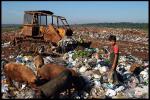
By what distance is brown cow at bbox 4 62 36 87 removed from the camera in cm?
834

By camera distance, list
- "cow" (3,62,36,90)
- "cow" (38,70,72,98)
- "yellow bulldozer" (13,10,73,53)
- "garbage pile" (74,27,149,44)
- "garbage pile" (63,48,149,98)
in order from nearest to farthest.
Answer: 1. "cow" (38,70,72,98)
2. "cow" (3,62,36,90)
3. "garbage pile" (63,48,149,98)
4. "yellow bulldozer" (13,10,73,53)
5. "garbage pile" (74,27,149,44)

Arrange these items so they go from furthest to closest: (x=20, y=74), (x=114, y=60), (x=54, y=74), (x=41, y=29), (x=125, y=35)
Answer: (x=125, y=35), (x=41, y=29), (x=114, y=60), (x=20, y=74), (x=54, y=74)

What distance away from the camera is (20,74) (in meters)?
8.59

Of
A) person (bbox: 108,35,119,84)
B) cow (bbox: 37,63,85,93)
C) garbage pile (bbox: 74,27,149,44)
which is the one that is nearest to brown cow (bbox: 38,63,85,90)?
cow (bbox: 37,63,85,93)

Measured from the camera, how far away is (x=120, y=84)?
380 inches

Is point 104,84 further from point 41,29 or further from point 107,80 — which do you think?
point 41,29

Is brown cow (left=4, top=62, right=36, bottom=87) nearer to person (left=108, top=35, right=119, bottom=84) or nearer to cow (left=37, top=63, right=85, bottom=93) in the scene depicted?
cow (left=37, top=63, right=85, bottom=93)

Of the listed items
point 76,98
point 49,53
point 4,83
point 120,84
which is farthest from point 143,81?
point 49,53

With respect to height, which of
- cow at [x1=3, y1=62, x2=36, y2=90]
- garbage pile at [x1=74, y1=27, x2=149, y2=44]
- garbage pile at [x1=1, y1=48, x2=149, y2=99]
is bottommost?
garbage pile at [x1=1, y1=48, x2=149, y2=99]

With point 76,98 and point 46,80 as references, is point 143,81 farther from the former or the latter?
point 46,80

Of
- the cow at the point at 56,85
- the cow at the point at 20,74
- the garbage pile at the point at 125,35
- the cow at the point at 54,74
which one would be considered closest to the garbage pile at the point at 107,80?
the cow at the point at 54,74

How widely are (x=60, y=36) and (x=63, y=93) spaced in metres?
8.66

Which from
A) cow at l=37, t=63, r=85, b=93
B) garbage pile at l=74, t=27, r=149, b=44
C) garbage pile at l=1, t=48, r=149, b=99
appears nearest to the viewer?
cow at l=37, t=63, r=85, b=93

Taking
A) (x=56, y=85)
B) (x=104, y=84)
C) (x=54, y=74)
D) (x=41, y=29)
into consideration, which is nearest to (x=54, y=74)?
(x=54, y=74)
